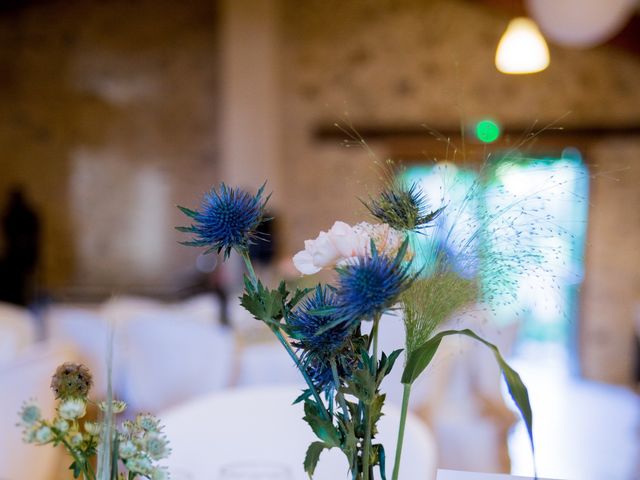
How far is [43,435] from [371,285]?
36 cm

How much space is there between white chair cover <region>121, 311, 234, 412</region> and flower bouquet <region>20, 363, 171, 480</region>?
2.53 metres

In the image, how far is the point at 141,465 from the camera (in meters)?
0.75

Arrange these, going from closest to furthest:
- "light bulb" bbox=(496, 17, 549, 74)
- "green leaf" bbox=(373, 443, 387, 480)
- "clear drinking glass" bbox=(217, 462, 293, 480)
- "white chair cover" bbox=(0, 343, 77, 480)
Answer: "green leaf" bbox=(373, 443, 387, 480) < "clear drinking glass" bbox=(217, 462, 293, 480) < "white chair cover" bbox=(0, 343, 77, 480) < "light bulb" bbox=(496, 17, 549, 74)

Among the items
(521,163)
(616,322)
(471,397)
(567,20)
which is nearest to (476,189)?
(521,163)

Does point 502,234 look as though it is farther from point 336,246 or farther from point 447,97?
point 447,97

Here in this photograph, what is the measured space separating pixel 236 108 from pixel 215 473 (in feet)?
17.8

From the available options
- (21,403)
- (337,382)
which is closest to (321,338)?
(337,382)

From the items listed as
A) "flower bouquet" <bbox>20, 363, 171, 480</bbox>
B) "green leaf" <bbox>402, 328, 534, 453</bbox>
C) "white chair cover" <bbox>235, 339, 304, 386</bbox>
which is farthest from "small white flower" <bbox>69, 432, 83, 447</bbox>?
"white chair cover" <bbox>235, 339, 304, 386</bbox>

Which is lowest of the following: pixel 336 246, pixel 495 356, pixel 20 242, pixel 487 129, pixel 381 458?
pixel 381 458

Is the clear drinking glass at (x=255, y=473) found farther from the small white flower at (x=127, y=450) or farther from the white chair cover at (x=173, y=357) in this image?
the white chair cover at (x=173, y=357)

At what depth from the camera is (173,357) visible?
3.43 meters

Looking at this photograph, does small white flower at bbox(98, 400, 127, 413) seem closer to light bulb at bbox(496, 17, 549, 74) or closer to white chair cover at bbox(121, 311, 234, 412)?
white chair cover at bbox(121, 311, 234, 412)

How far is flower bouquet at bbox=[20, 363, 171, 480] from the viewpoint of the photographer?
727 millimetres

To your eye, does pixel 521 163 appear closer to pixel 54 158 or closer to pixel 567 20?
pixel 567 20
